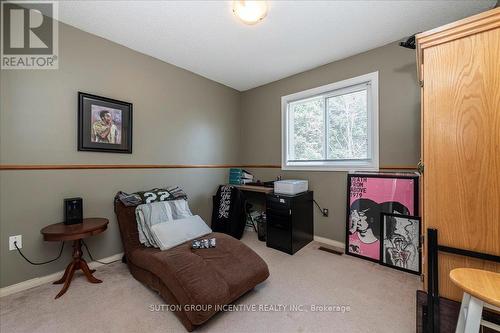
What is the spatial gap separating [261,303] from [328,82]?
107 inches

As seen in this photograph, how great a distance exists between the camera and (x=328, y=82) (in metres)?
2.84

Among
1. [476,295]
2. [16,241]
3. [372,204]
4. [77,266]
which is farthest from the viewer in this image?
[372,204]

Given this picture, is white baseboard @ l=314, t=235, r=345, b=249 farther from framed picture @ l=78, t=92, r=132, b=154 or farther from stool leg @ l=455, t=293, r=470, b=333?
framed picture @ l=78, t=92, r=132, b=154

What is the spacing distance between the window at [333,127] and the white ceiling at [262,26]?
44 centimetres

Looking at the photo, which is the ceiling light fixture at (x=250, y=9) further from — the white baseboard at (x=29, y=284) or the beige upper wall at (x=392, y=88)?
the white baseboard at (x=29, y=284)

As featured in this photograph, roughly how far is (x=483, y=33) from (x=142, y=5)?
229 centimetres

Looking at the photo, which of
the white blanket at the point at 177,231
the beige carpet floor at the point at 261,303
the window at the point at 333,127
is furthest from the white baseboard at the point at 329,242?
the white blanket at the point at 177,231

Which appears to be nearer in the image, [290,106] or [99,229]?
[99,229]

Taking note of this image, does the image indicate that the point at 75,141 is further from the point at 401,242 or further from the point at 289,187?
the point at 401,242

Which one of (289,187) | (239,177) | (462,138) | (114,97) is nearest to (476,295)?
(462,138)

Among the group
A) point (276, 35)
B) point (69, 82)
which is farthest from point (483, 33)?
point (69, 82)

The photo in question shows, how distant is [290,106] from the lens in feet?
10.9

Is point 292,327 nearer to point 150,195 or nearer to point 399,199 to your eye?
point 399,199

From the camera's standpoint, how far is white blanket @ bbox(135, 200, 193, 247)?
6.70ft
